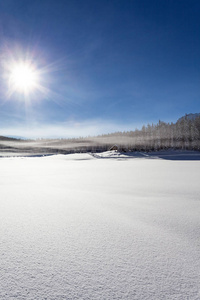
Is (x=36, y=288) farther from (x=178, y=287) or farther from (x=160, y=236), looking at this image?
(x=160, y=236)

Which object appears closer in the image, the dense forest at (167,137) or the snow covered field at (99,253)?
the snow covered field at (99,253)

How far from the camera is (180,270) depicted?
610 millimetres

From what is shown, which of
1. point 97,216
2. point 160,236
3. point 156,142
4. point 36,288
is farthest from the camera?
point 156,142

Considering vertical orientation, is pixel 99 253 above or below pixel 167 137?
below

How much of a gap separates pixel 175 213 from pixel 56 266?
1.06m

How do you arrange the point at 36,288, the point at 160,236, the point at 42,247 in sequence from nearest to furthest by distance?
the point at 36,288, the point at 42,247, the point at 160,236

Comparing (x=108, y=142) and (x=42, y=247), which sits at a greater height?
(x=108, y=142)

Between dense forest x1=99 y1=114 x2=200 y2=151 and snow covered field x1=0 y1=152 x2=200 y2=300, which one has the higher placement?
dense forest x1=99 y1=114 x2=200 y2=151

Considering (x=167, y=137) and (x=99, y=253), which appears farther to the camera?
(x=167, y=137)

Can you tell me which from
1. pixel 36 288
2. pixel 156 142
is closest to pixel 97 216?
pixel 36 288

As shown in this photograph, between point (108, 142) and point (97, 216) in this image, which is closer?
point (97, 216)

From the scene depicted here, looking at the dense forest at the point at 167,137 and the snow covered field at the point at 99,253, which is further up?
the dense forest at the point at 167,137

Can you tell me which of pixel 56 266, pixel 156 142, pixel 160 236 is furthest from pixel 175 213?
pixel 156 142

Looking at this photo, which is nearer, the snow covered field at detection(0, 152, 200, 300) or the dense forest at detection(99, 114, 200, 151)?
the snow covered field at detection(0, 152, 200, 300)
